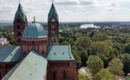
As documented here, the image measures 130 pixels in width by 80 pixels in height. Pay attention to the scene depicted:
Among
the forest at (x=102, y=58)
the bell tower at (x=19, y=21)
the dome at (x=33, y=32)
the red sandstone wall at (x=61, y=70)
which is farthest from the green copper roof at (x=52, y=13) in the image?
the forest at (x=102, y=58)

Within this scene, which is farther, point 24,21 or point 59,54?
point 24,21

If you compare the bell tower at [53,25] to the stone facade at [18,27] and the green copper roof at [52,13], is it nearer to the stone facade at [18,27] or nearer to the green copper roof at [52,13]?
the green copper roof at [52,13]

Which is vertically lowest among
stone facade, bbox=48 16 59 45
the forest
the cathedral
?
the forest

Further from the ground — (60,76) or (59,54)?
(59,54)

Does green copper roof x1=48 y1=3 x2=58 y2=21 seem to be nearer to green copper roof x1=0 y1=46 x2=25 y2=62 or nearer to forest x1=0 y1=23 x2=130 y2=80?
green copper roof x1=0 y1=46 x2=25 y2=62

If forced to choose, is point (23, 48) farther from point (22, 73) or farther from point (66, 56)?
point (22, 73)

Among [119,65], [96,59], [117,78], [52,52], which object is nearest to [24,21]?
[52,52]

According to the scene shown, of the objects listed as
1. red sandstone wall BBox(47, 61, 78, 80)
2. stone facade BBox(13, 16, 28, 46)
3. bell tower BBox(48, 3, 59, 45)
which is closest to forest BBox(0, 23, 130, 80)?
red sandstone wall BBox(47, 61, 78, 80)
